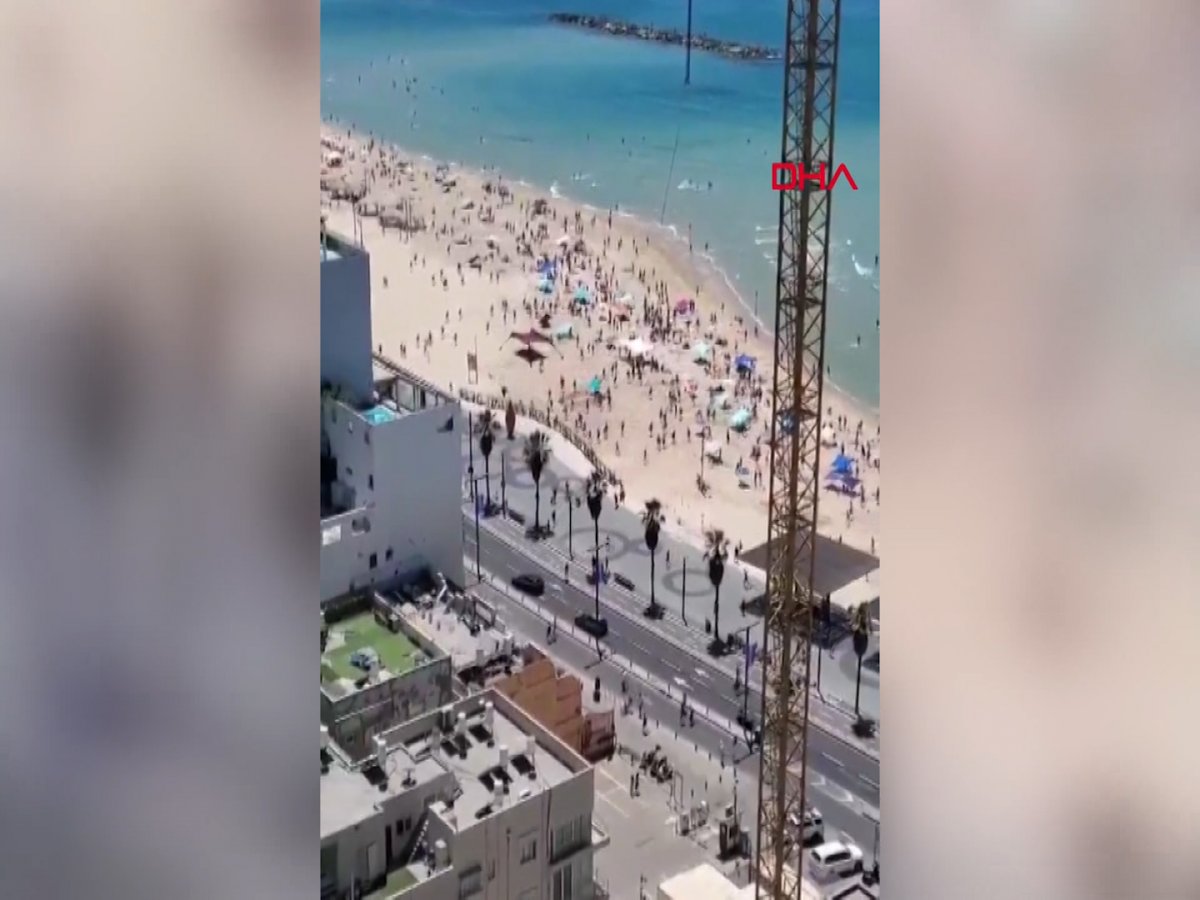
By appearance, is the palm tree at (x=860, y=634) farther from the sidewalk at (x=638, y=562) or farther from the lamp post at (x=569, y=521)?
the lamp post at (x=569, y=521)

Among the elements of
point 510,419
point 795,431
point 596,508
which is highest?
point 795,431

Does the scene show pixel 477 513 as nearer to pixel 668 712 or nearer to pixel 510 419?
pixel 510 419

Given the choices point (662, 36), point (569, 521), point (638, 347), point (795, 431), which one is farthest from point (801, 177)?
point (662, 36)

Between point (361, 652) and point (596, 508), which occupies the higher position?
point (361, 652)

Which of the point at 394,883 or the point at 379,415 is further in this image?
the point at 379,415
